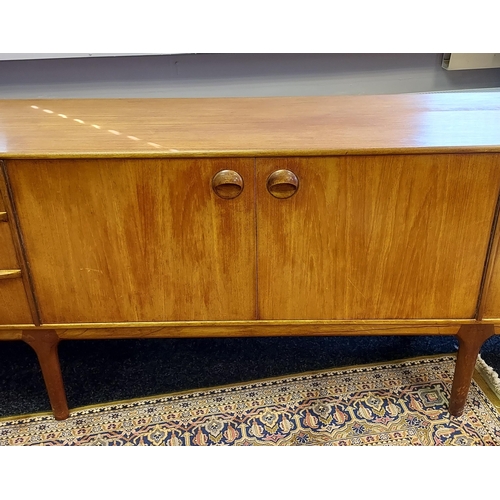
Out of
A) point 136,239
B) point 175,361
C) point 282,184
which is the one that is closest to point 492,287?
point 282,184

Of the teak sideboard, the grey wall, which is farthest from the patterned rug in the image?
the grey wall

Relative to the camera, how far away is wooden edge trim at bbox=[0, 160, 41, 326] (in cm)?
89

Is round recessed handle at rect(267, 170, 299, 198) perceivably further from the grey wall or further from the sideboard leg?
the grey wall

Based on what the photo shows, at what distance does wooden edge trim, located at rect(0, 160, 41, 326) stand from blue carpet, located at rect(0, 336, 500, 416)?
1.00 feet

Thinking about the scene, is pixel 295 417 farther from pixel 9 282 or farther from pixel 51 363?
pixel 9 282

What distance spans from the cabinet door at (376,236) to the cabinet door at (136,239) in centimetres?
5

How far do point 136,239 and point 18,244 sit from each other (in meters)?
0.21

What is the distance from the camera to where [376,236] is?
93cm

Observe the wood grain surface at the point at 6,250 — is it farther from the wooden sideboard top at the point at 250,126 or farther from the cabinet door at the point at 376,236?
the cabinet door at the point at 376,236

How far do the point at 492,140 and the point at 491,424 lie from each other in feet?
2.02

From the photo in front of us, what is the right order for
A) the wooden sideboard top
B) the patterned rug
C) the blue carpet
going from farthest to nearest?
the blue carpet → the patterned rug → the wooden sideboard top

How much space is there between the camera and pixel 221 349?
4.50ft

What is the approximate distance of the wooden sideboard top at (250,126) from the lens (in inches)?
33.9

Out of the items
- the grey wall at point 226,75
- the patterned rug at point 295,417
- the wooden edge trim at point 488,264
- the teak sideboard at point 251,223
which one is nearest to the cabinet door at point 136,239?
the teak sideboard at point 251,223
